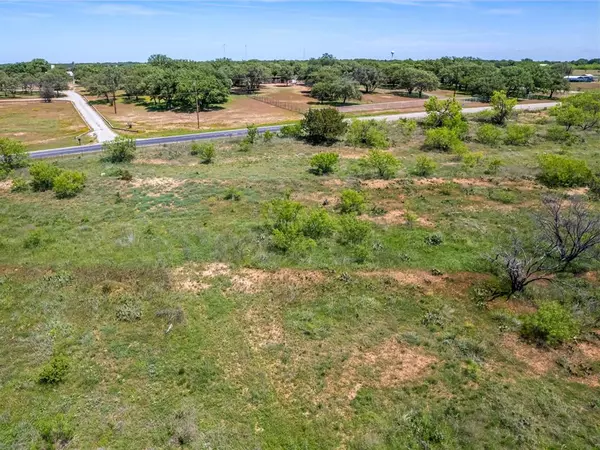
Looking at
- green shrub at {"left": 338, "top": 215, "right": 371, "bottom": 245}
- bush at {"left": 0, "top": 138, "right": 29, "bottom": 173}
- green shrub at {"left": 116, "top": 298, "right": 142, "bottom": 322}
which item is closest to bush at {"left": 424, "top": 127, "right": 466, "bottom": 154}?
green shrub at {"left": 338, "top": 215, "right": 371, "bottom": 245}

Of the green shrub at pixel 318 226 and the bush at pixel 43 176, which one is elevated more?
the bush at pixel 43 176

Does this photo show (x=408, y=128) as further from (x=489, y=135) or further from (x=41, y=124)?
(x=41, y=124)

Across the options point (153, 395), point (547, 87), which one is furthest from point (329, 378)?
point (547, 87)

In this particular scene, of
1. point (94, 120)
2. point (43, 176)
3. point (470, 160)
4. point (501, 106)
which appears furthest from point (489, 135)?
point (94, 120)

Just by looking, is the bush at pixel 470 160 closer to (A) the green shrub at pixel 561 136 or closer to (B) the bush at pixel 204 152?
(A) the green shrub at pixel 561 136

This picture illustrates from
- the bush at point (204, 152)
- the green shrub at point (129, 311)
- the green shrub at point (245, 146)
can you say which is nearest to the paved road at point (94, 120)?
the bush at point (204, 152)

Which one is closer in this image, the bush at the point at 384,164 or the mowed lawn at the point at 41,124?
the bush at the point at 384,164

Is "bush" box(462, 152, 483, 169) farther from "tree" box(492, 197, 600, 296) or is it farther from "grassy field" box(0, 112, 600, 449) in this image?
"tree" box(492, 197, 600, 296)
